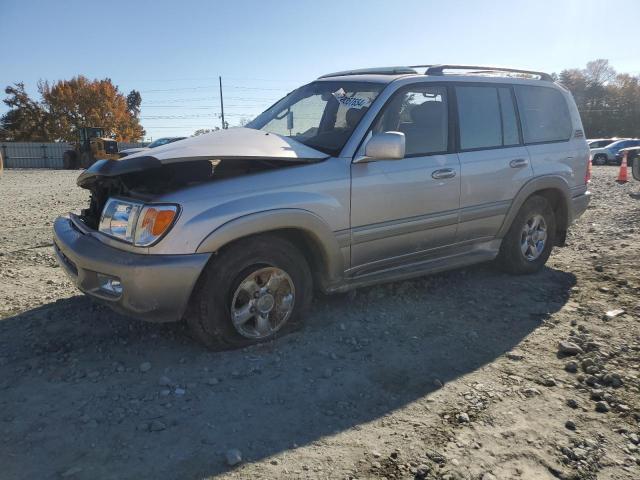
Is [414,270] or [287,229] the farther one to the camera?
[414,270]

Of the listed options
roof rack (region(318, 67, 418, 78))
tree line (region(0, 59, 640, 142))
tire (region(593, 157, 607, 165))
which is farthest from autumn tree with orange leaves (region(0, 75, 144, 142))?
roof rack (region(318, 67, 418, 78))

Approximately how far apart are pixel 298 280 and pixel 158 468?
167 cm

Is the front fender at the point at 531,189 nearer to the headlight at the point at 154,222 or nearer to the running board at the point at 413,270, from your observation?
the running board at the point at 413,270

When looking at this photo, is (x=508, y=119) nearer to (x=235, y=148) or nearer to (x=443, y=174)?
(x=443, y=174)

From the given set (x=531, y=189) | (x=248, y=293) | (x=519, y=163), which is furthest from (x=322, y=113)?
(x=531, y=189)

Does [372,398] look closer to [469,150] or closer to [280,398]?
[280,398]

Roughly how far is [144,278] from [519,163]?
3.65m

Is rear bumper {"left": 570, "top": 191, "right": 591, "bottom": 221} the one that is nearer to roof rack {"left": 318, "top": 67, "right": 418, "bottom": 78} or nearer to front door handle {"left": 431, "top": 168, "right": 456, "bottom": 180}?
front door handle {"left": 431, "top": 168, "right": 456, "bottom": 180}

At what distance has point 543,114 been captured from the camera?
5277 millimetres

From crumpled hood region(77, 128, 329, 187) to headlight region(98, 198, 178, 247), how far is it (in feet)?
0.79

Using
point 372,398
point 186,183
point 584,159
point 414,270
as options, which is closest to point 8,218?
point 186,183

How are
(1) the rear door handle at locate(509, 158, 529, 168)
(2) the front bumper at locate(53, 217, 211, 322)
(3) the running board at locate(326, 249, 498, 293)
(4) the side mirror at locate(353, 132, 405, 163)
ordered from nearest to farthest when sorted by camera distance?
(2) the front bumper at locate(53, 217, 211, 322)
(4) the side mirror at locate(353, 132, 405, 163)
(3) the running board at locate(326, 249, 498, 293)
(1) the rear door handle at locate(509, 158, 529, 168)

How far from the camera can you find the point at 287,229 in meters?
3.62

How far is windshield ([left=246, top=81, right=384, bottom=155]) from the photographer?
4016mm
